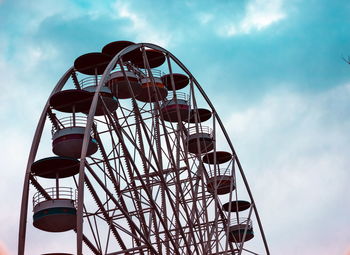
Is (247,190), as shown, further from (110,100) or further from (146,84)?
(110,100)

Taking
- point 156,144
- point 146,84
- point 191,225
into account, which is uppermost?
point 146,84

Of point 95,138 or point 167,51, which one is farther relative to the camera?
point 167,51

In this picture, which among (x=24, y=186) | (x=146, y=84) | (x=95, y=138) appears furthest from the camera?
(x=146, y=84)

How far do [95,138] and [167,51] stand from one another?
6.41 meters

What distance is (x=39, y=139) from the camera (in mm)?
31266

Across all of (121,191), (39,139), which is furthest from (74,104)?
(121,191)

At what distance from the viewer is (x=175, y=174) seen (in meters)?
35.2

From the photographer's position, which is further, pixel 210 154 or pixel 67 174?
pixel 210 154

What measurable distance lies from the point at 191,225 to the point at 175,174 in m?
2.90

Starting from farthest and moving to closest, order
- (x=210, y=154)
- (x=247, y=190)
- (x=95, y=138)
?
1. (x=210, y=154)
2. (x=247, y=190)
3. (x=95, y=138)

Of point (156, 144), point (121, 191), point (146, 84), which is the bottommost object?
point (121, 191)

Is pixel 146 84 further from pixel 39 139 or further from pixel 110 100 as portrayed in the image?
pixel 39 139

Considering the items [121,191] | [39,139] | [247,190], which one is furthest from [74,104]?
[247,190]

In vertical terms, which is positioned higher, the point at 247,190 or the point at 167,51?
the point at 167,51
